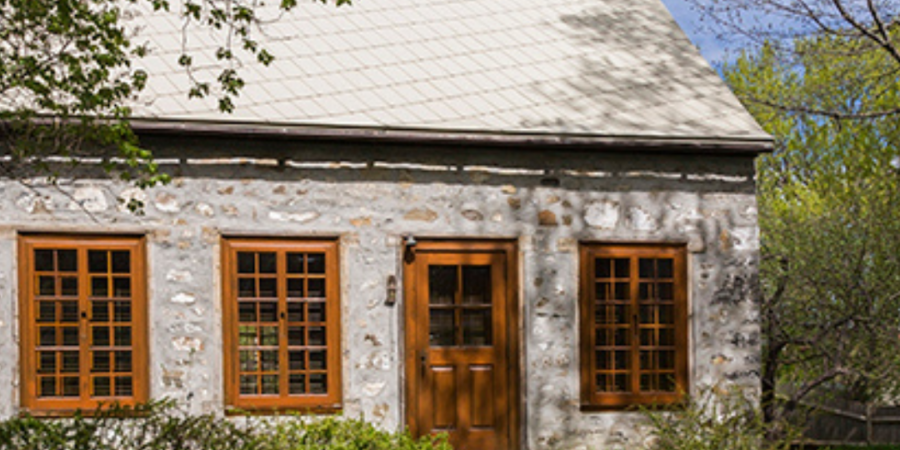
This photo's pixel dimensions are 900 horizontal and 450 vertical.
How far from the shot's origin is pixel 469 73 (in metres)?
10.4

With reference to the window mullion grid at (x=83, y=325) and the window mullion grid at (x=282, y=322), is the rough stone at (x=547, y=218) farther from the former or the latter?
the window mullion grid at (x=83, y=325)

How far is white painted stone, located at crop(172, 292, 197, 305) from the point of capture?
29.2 feet

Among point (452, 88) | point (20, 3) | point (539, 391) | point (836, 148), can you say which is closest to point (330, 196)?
point (452, 88)

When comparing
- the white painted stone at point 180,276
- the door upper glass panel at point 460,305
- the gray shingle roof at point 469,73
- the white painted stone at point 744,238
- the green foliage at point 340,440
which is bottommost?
the green foliage at point 340,440

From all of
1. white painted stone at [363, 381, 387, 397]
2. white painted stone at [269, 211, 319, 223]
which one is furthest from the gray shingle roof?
white painted stone at [363, 381, 387, 397]

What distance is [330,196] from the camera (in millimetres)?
9250

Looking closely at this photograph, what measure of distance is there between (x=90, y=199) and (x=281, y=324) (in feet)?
5.94

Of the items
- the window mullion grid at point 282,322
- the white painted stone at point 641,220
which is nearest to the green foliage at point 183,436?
the window mullion grid at point 282,322

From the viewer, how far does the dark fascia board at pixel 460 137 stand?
8.87 m

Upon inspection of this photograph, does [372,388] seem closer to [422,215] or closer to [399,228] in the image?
[399,228]

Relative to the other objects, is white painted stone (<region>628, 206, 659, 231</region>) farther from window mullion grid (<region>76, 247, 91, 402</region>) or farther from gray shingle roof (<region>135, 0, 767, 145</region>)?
window mullion grid (<region>76, 247, 91, 402</region>)

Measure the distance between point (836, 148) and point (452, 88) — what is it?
15014 mm

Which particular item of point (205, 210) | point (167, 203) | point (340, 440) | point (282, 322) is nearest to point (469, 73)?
point (205, 210)

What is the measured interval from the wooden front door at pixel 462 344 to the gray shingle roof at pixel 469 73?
3.82ft
